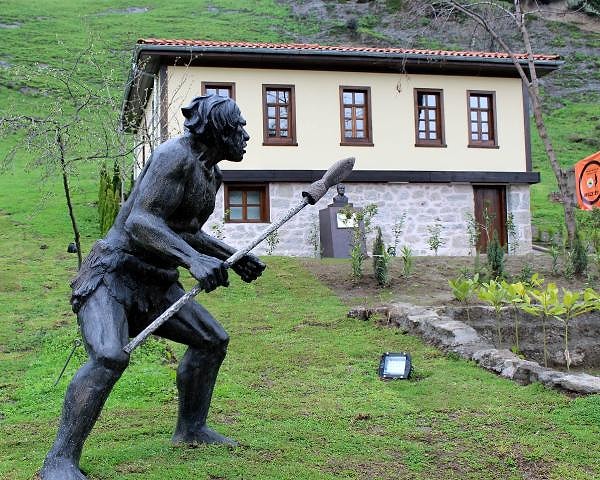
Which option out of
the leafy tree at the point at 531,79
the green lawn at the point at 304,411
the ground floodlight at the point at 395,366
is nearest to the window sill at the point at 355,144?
the leafy tree at the point at 531,79

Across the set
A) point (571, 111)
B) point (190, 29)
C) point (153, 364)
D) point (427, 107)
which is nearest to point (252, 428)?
point (153, 364)

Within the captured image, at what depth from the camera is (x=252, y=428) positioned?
5.85m

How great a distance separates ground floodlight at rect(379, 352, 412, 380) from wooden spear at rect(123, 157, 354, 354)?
11.0 feet

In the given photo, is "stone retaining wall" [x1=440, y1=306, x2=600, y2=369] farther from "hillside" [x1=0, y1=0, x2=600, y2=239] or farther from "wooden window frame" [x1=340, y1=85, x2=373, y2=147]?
"hillside" [x1=0, y1=0, x2=600, y2=239]

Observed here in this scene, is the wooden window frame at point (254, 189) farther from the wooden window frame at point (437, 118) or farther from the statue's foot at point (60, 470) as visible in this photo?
the statue's foot at point (60, 470)

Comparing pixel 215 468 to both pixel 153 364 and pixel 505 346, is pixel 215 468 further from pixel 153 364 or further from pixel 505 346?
pixel 505 346

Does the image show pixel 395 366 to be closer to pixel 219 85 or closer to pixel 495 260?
pixel 495 260

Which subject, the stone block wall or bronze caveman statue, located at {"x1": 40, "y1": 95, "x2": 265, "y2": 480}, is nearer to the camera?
bronze caveman statue, located at {"x1": 40, "y1": 95, "x2": 265, "y2": 480}

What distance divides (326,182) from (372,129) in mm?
16653

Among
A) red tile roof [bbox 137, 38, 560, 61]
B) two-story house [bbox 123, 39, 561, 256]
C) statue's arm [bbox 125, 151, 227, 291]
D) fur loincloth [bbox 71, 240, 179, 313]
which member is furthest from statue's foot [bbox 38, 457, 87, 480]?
red tile roof [bbox 137, 38, 560, 61]

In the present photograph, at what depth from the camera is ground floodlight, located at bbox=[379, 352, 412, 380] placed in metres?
7.75

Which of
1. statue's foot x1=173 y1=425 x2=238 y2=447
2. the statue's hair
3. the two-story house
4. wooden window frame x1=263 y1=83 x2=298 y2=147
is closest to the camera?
the statue's hair

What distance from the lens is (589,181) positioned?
13.4 m

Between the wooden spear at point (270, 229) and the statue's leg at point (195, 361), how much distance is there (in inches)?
6.7
